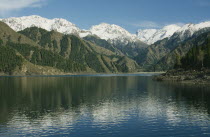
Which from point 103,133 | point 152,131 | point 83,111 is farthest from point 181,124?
point 83,111

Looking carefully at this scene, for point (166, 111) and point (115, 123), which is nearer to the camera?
point (115, 123)

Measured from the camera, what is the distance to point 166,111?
80750 mm

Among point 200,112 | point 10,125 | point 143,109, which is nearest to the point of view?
point 10,125

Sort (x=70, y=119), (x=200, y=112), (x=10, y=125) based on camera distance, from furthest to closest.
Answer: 1. (x=200, y=112)
2. (x=70, y=119)
3. (x=10, y=125)

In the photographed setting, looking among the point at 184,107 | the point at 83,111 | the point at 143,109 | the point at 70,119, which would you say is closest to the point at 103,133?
the point at 70,119

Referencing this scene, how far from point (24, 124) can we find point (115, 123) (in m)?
22.0

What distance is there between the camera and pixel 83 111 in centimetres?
8062

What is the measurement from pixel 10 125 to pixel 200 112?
175 feet

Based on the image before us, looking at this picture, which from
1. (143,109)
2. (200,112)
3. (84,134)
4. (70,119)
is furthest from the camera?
(143,109)

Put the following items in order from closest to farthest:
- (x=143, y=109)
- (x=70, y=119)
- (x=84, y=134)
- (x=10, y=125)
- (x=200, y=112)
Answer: (x=84, y=134)
(x=10, y=125)
(x=70, y=119)
(x=200, y=112)
(x=143, y=109)

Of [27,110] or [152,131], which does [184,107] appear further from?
[27,110]

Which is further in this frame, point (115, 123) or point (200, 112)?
point (200, 112)

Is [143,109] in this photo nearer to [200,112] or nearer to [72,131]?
[200,112]

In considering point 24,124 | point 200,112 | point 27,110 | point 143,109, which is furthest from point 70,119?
point 200,112
